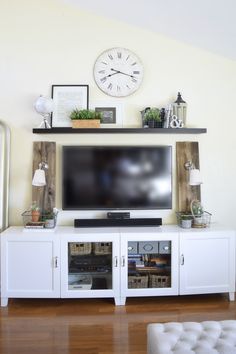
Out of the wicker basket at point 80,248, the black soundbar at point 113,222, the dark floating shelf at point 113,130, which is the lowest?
the wicker basket at point 80,248

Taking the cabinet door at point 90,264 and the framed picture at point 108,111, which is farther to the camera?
the framed picture at point 108,111

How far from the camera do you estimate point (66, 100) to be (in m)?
3.38

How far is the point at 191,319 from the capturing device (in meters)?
2.72

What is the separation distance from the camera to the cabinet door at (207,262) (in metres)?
3.05

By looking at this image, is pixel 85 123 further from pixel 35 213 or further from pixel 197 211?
pixel 197 211

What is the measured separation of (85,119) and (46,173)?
67 cm

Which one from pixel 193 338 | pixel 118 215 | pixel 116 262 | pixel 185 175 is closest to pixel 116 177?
pixel 118 215

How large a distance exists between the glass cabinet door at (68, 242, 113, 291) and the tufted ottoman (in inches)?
50.0

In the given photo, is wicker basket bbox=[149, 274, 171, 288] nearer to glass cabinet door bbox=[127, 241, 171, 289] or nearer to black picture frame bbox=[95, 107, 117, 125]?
glass cabinet door bbox=[127, 241, 171, 289]

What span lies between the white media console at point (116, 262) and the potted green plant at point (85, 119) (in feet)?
3.24

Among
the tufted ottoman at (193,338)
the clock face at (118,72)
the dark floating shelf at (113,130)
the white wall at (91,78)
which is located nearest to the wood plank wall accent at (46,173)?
the white wall at (91,78)

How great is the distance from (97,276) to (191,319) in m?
0.94

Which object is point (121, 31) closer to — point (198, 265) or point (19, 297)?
point (198, 265)

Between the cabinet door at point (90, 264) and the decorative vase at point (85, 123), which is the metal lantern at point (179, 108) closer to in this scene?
the decorative vase at point (85, 123)
